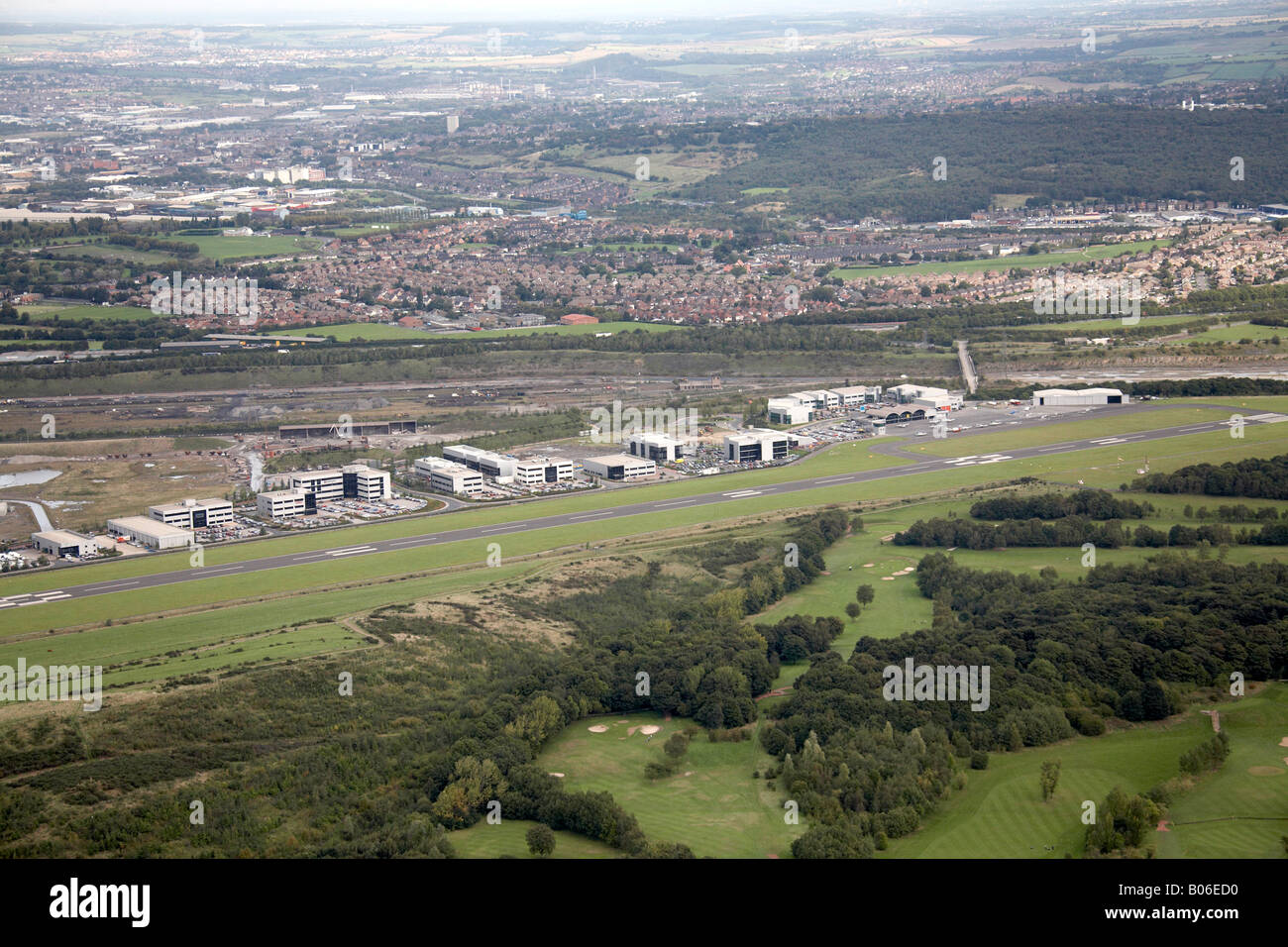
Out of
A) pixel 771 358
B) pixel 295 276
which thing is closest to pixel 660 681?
pixel 771 358

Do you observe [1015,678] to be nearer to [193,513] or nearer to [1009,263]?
[193,513]

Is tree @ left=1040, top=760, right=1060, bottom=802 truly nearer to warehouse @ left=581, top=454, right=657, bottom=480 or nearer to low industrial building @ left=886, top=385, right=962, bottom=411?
warehouse @ left=581, top=454, right=657, bottom=480

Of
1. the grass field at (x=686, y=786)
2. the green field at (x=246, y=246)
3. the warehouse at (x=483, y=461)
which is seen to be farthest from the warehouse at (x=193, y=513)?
the green field at (x=246, y=246)

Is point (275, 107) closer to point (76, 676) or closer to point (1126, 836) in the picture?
point (76, 676)

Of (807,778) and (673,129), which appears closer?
(807,778)

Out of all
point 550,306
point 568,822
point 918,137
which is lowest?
point 568,822

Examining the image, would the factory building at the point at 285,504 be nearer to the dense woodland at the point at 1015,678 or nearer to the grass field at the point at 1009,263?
the dense woodland at the point at 1015,678
